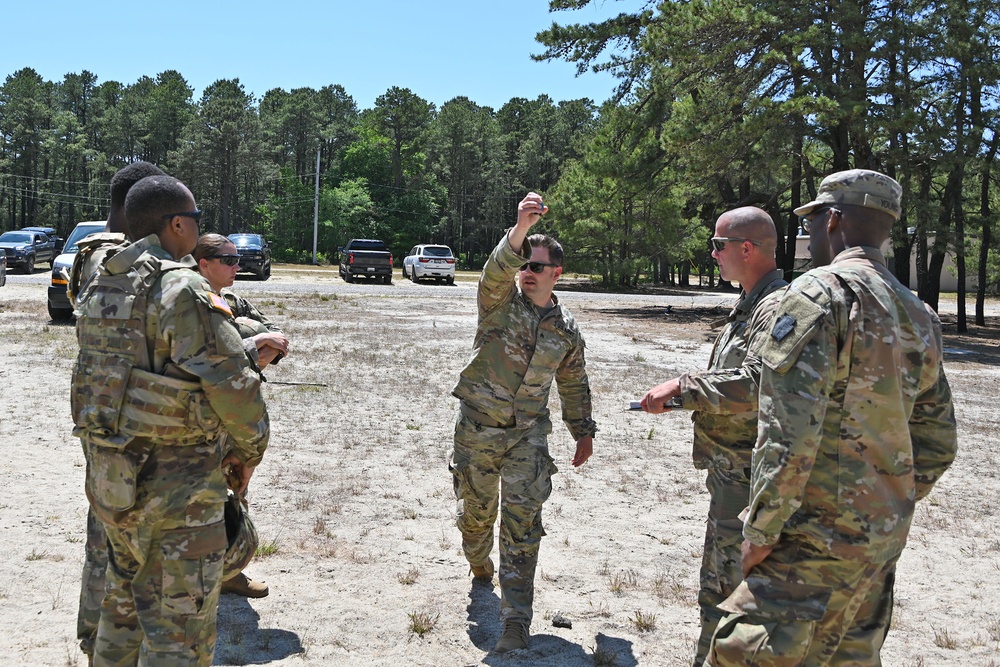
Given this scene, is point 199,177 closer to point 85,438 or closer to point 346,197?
point 346,197

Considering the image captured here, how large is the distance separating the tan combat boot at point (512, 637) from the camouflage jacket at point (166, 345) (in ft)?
6.24

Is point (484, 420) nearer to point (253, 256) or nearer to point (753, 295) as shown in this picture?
point (753, 295)

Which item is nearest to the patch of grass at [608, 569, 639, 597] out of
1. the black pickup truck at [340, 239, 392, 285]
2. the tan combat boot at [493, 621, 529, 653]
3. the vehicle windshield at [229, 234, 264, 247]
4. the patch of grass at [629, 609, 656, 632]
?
the patch of grass at [629, 609, 656, 632]

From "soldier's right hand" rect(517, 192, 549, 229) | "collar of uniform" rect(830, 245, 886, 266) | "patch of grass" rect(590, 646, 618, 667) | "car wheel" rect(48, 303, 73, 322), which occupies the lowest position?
"patch of grass" rect(590, 646, 618, 667)

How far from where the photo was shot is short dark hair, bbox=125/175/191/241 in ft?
9.98

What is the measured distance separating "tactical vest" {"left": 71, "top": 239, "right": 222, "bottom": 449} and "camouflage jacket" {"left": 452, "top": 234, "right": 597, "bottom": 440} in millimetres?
1778

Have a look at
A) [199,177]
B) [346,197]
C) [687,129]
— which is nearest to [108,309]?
[687,129]

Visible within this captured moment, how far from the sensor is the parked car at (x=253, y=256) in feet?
104

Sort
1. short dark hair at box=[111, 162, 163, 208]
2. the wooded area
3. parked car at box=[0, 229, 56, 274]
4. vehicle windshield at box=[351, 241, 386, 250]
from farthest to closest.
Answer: vehicle windshield at box=[351, 241, 386, 250] < parked car at box=[0, 229, 56, 274] < the wooded area < short dark hair at box=[111, 162, 163, 208]

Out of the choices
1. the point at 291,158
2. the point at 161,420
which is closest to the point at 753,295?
the point at 161,420

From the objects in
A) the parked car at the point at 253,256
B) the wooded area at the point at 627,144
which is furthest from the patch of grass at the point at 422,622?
the parked car at the point at 253,256

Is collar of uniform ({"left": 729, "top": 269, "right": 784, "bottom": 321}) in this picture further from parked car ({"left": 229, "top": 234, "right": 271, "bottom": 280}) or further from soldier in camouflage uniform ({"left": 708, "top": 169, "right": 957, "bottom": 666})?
parked car ({"left": 229, "top": 234, "right": 271, "bottom": 280})

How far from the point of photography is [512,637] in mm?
4160

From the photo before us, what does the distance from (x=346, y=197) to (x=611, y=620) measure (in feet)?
218
